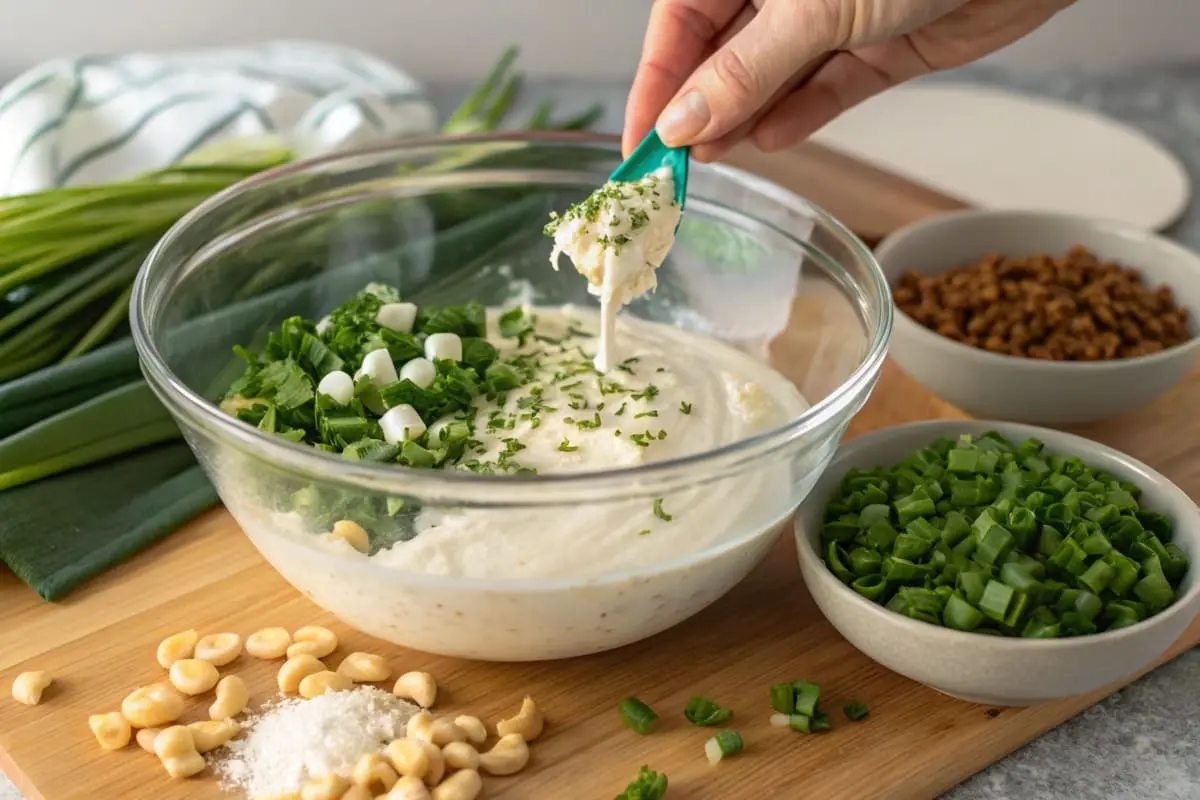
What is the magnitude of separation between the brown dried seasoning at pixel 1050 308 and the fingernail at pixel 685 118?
0.58m

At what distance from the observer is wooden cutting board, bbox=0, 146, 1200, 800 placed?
1.54 metres

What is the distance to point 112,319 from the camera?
2201mm

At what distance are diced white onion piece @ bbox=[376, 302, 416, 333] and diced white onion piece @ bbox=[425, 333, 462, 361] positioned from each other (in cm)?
10

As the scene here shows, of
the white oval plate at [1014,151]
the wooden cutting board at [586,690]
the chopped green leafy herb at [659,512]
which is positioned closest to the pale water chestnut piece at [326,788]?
the wooden cutting board at [586,690]

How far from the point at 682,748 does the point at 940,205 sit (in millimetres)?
1480

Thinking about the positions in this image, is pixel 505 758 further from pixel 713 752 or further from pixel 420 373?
pixel 420 373

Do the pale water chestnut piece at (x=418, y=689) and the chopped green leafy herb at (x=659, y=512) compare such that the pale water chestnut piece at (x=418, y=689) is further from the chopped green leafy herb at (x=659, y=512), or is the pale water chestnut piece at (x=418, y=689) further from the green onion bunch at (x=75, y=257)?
the green onion bunch at (x=75, y=257)

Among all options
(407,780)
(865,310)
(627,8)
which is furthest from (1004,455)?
(627,8)

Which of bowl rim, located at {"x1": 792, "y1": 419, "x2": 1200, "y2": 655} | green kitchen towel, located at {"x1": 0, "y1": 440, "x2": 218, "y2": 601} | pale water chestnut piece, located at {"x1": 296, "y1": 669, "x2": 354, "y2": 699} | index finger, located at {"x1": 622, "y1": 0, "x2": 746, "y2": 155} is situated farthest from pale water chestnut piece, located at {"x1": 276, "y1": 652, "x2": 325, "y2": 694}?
index finger, located at {"x1": 622, "y1": 0, "x2": 746, "y2": 155}

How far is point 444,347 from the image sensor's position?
188 centimetres

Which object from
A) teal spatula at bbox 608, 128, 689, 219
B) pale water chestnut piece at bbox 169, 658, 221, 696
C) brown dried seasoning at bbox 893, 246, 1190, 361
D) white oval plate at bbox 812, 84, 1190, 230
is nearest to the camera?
pale water chestnut piece at bbox 169, 658, 221, 696

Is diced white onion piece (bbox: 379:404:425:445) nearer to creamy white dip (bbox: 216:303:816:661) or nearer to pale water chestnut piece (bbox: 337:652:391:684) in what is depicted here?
creamy white dip (bbox: 216:303:816:661)

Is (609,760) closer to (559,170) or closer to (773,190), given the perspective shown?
(773,190)

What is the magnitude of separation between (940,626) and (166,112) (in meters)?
1.86
